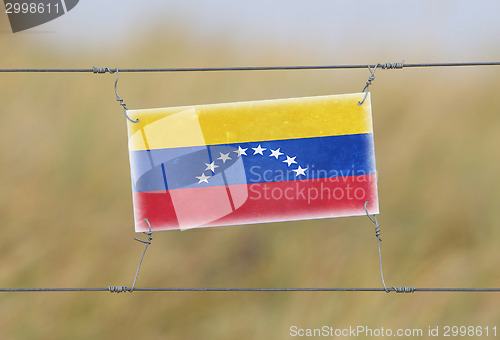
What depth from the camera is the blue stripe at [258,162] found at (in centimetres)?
396

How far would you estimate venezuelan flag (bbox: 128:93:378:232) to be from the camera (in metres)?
3.96

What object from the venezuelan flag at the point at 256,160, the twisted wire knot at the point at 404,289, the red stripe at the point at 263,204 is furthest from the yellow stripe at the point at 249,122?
the twisted wire knot at the point at 404,289

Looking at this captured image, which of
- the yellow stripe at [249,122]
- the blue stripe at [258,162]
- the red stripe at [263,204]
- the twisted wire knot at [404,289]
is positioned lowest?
the twisted wire knot at [404,289]

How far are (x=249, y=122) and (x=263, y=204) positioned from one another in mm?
551

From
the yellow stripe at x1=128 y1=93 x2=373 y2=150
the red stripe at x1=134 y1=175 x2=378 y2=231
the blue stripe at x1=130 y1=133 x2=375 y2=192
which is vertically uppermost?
the yellow stripe at x1=128 y1=93 x2=373 y2=150

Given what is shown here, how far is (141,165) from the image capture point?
396 centimetres

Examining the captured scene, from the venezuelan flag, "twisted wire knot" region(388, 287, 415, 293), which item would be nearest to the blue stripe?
the venezuelan flag

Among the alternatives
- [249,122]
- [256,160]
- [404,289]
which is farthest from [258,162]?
[404,289]

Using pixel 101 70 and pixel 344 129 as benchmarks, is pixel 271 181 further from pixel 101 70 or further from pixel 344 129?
pixel 101 70

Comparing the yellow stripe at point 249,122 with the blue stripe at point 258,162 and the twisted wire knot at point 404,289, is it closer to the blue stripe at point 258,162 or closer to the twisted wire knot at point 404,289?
the blue stripe at point 258,162

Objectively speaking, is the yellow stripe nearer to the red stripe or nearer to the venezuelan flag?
the venezuelan flag

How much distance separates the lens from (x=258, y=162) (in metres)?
3.99

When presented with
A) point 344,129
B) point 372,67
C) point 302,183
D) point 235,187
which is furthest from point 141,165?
point 372,67

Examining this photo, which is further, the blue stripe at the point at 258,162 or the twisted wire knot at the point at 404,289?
the blue stripe at the point at 258,162
